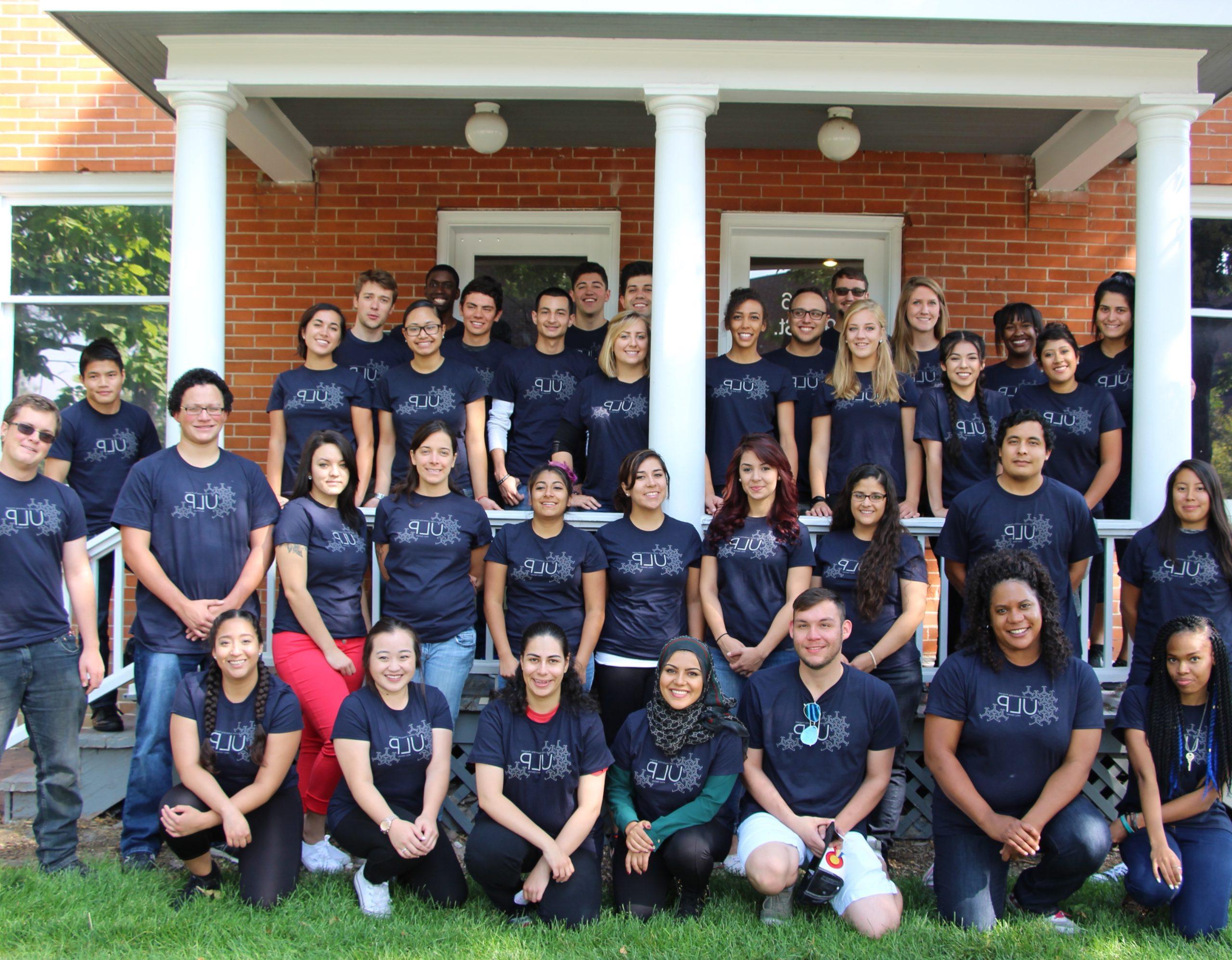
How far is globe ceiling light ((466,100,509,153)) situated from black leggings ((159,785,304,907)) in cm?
368

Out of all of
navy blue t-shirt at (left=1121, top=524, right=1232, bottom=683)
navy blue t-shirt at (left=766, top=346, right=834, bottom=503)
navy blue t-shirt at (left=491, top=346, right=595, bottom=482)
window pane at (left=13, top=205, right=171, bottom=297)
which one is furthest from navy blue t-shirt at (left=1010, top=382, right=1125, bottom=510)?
window pane at (left=13, top=205, right=171, bottom=297)

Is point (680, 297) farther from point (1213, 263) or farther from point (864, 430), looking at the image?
point (1213, 263)

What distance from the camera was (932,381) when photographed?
214 inches

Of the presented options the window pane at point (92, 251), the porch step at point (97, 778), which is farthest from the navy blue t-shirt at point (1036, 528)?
the window pane at point (92, 251)

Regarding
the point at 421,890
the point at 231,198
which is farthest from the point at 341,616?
the point at 231,198

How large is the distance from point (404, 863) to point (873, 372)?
295 cm

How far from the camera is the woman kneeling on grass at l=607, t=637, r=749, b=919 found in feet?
13.1

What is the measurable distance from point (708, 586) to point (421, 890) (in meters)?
1.63

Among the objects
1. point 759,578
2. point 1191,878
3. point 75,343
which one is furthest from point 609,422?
point 75,343

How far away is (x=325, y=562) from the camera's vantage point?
4.46 m

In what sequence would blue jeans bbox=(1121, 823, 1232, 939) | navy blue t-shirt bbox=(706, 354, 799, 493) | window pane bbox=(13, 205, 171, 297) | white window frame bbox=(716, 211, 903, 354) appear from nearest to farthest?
blue jeans bbox=(1121, 823, 1232, 939)
navy blue t-shirt bbox=(706, 354, 799, 493)
white window frame bbox=(716, 211, 903, 354)
window pane bbox=(13, 205, 171, 297)

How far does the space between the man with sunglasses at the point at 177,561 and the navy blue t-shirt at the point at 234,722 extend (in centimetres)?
23

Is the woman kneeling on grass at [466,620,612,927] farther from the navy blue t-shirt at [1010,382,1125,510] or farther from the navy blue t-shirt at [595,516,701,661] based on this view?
the navy blue t-shirt at [1010,382,1125,510]

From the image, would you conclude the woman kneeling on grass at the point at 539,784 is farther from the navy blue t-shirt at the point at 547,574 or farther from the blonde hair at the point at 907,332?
the blonde hair at the point at 907,332
